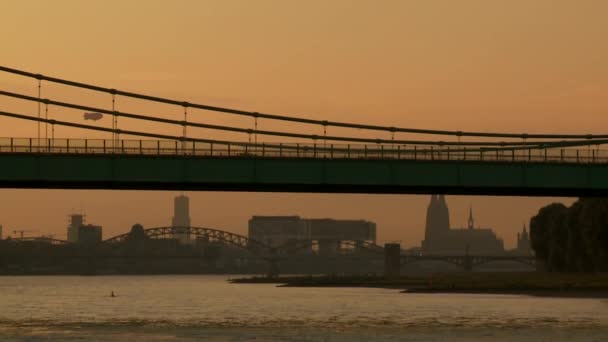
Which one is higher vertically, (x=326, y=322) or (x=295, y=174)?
(x=295, y=174)

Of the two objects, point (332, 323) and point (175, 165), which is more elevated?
point (175, 165)

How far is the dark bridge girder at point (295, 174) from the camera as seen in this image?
107562 millimetres

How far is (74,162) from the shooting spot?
10756cm

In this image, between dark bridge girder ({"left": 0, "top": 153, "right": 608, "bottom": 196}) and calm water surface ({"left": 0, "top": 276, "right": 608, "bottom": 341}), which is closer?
dark bridge girder ({"left": 0, "top": 153, "right": 608, "bottom": 196})

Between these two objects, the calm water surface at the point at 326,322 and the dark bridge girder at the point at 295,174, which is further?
the calm water surface at the point at 326,322

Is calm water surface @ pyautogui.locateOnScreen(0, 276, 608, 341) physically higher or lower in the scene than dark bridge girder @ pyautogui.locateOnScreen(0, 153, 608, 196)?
lower

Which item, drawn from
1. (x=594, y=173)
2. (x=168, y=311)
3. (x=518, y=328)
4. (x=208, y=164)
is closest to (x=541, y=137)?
(x=594, y=173)

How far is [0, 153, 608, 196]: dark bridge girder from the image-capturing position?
108 metres

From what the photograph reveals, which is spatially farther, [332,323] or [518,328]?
[332,323]

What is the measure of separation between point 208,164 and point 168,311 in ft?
229

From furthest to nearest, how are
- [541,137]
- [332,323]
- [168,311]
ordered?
[168,311] → [332,323] → [541,137]

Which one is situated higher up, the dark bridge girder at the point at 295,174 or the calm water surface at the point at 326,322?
the dark bridge girder at the point at 295,174

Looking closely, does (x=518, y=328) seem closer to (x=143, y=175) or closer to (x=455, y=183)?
(x=455, y=183)

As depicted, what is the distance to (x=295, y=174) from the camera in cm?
11019
